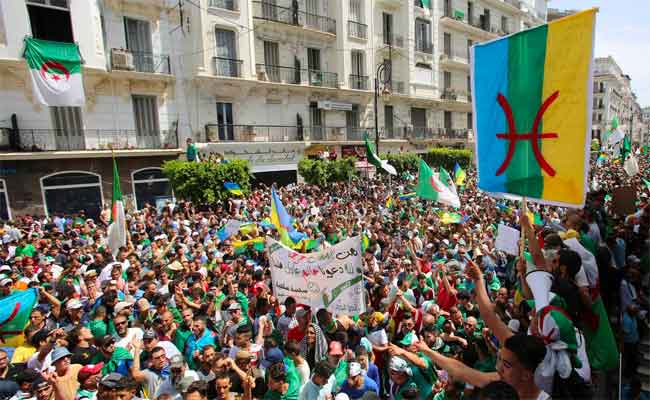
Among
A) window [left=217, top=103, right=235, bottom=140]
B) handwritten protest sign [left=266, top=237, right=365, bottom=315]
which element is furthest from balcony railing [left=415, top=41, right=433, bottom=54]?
handwritten protest sign [left=266, top=237, right=365, bottom=315]

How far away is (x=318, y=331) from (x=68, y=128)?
1715cm

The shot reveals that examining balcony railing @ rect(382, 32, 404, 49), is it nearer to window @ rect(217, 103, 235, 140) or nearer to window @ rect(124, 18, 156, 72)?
window @ rect(217, 103, 235, 140)

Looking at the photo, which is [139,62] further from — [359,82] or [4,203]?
[359,82]

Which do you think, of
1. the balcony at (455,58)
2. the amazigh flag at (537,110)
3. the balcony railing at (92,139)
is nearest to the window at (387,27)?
the balcony at (455,58)

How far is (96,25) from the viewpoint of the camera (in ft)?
54.4

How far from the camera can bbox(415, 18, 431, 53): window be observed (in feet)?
Result: 97.8

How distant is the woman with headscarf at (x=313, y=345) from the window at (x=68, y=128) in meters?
16.6

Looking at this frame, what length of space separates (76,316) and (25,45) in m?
14.8

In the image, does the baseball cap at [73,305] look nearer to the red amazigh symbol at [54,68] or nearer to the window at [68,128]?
the red amazigh symbol at [54,68]

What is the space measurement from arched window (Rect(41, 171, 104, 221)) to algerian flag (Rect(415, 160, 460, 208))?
45.2ft

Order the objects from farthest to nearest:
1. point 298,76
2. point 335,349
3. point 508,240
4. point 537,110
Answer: point 298,76 → point 508,240 → point 335,349 → point 537,110

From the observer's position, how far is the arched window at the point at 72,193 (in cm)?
1623

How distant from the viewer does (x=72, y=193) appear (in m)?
16.7

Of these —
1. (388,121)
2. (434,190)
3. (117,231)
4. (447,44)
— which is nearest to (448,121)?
(447,44)
